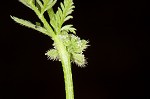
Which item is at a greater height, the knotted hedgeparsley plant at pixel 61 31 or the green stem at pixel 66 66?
the knotted hedgeparsley plant at pixel 61 31

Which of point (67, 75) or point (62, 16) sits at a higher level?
point (62, 16)

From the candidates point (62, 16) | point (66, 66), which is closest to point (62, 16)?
point (62, 16)

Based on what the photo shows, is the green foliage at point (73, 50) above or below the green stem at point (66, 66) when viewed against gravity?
above

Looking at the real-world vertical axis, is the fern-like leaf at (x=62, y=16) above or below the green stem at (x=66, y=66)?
above

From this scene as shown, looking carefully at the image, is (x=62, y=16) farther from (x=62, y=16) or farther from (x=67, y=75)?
(x=67, y=75)

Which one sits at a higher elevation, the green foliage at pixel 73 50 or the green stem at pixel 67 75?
the green foliage at pixel 73 50

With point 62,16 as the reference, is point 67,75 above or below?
below

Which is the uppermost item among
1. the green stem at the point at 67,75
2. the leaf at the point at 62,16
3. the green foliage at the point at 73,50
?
the leaf at the point at 62,16

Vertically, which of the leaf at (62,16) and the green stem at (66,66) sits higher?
the leaf at (62,16)

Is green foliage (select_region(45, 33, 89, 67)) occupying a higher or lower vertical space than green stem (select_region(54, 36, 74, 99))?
higher
